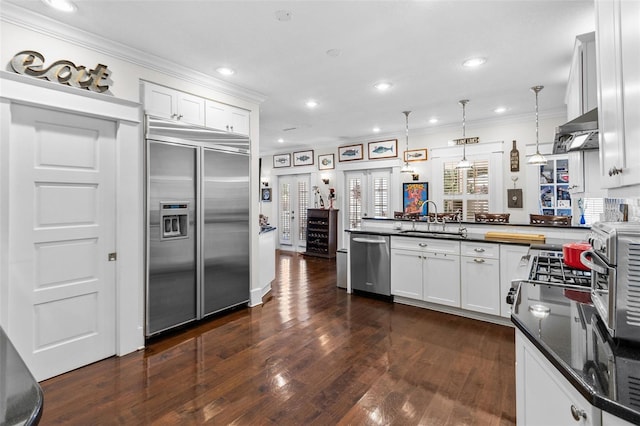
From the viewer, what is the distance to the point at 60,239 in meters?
2.55

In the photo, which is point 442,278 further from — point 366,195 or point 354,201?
point 354,201

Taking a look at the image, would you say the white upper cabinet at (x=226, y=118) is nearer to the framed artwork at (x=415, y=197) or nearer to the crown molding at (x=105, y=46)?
the crown molding at (x=105, y=46)

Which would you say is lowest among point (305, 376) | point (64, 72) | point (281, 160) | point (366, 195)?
point (305, 376)

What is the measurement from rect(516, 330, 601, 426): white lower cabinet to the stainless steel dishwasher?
2915 millimetres

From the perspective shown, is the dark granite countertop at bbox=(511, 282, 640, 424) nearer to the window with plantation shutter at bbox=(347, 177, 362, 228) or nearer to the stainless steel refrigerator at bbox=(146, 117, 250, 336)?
the stainless steel refrigerator at bbox=(146, 117, 250, 336)

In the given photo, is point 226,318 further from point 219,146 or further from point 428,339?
point 428,339

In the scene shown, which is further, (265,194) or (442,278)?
(265,194)

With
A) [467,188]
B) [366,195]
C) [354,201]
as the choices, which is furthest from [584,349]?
[354,201]

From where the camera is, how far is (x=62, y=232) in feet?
8.39

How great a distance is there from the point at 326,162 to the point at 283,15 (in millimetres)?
5609

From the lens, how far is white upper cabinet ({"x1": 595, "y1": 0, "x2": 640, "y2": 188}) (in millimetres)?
1116

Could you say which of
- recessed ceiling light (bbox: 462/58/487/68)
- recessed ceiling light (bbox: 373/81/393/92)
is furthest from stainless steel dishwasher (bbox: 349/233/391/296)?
recessed ceiling light (bbox: 462/58/487/68)

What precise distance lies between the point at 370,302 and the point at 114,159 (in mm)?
3416

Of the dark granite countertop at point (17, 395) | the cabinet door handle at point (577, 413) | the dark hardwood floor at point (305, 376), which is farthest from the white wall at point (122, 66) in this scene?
the cabinet door handle at point (577, 413)
